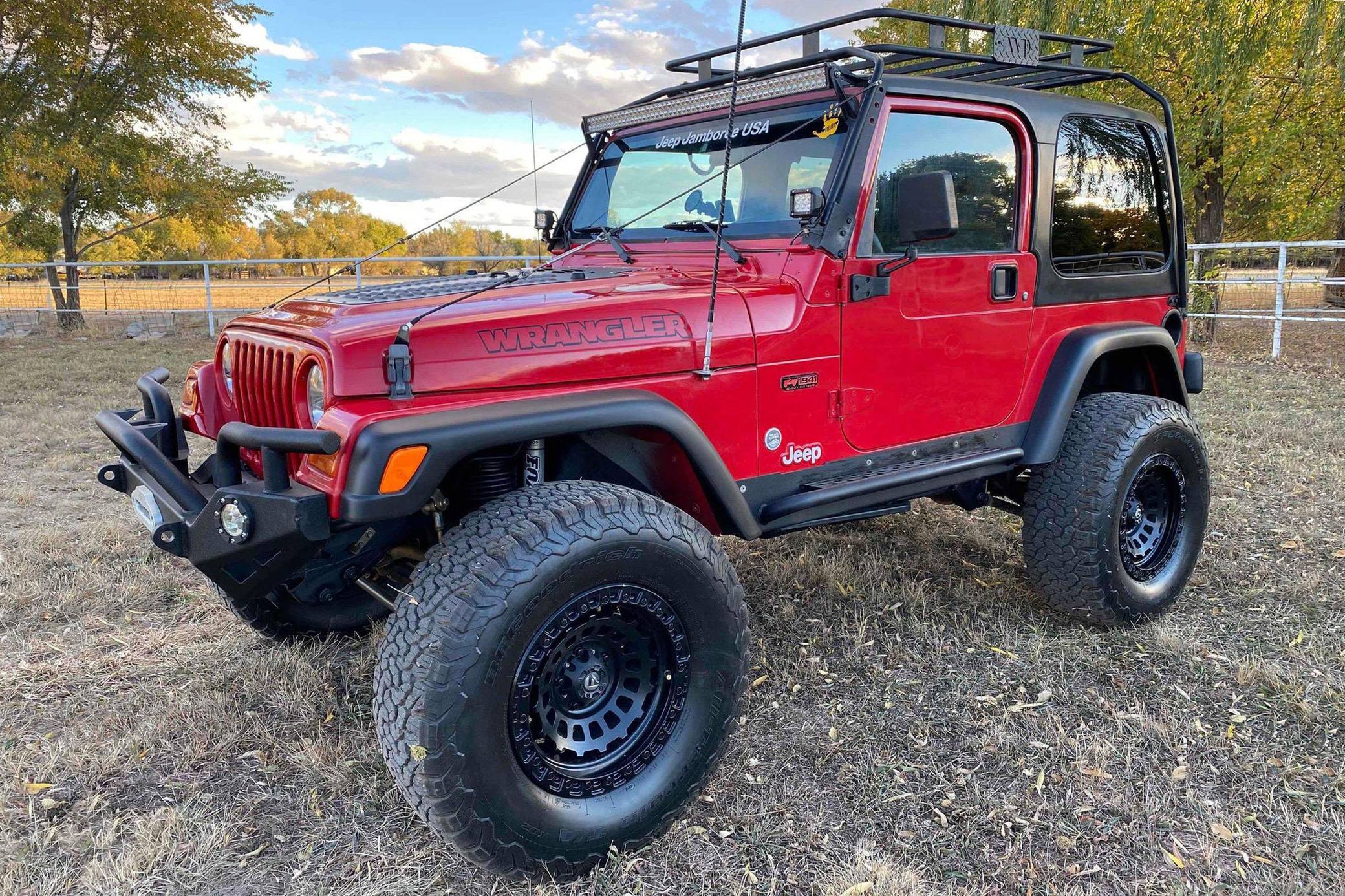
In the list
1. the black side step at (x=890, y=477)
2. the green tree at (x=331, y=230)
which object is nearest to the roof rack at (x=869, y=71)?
the black side step at (x=890, y=477)

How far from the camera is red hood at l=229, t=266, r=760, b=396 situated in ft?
7.42

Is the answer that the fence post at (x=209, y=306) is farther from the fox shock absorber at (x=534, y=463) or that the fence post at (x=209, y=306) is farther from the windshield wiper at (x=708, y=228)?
the fox shock absorber at (x=534, y=463)

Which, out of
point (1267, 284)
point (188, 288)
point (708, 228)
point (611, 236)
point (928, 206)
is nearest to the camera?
point (928, 206)

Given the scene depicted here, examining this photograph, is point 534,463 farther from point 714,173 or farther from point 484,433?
point 714,173

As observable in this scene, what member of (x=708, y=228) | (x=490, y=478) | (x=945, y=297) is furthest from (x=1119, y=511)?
(x=490, y=478)

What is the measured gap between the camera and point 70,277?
15.4 m

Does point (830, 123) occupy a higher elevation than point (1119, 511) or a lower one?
higher

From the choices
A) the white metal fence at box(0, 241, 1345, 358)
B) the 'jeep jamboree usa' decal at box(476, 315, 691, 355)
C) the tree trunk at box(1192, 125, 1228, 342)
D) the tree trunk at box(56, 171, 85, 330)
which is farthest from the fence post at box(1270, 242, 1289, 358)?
the tree trunk at box(56, 171, 85, 330)

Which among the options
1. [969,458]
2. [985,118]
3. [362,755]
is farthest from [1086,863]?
[985,118]

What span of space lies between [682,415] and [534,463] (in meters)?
0.46

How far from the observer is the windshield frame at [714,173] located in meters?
3.03

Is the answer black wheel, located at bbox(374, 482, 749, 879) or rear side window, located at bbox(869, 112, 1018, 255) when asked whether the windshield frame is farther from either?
black wheel, located at bbox(374, 482, 749, 879)

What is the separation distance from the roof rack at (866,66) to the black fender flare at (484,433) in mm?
1362

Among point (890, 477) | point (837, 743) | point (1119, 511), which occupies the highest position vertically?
point (890, 477)
